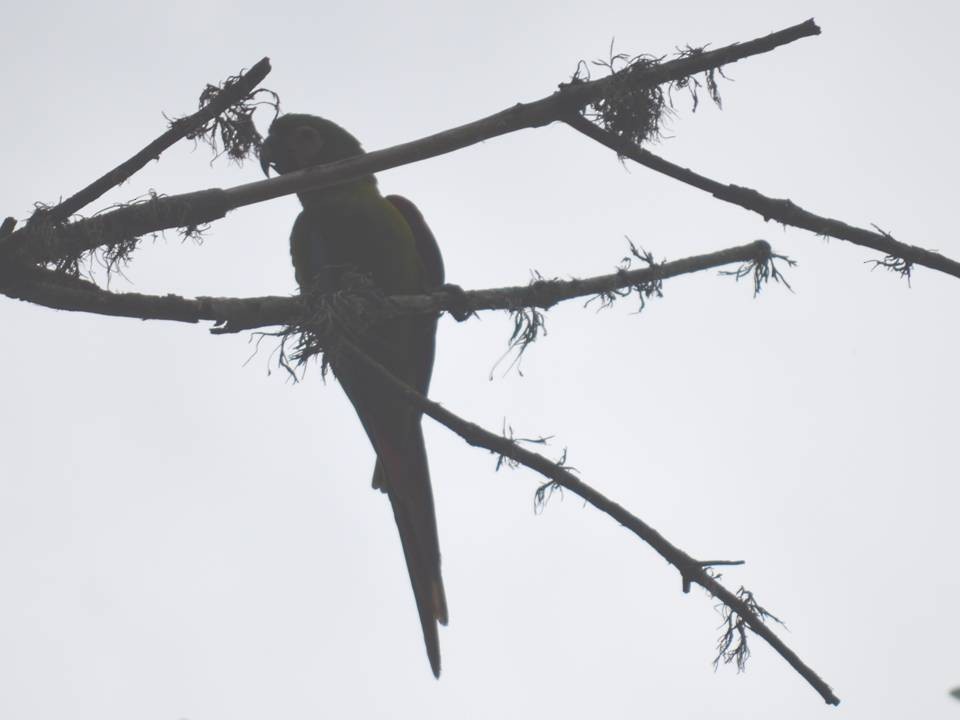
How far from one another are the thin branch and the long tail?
63.2 inches

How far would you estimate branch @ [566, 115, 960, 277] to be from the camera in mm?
2146

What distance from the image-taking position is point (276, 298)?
7.38 feet

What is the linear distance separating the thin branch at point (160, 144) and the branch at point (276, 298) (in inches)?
6.6

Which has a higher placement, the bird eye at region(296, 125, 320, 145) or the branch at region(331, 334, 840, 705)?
the bird eye at region(296, 125, 320, 145)

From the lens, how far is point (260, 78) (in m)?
1.76

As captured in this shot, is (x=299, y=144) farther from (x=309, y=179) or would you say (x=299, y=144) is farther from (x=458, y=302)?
(x=309, y=179)

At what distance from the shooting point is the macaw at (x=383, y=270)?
10.5ft

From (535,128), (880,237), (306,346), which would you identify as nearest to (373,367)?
(306,346)

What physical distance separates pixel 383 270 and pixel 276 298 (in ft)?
5.06

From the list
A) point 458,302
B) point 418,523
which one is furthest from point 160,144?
point 418,523

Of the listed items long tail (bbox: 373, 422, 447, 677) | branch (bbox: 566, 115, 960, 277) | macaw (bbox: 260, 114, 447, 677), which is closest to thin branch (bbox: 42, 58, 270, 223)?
branch (bbox: 566, 115, 960, 277)

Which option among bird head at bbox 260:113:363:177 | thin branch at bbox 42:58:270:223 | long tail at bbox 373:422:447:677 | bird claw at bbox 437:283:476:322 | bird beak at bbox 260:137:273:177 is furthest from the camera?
bird head at bbox 260:113:363:177

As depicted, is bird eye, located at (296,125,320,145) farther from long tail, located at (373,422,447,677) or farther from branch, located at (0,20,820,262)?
branch, located at (0,20,820,262)

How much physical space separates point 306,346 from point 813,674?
1429 millimetres
